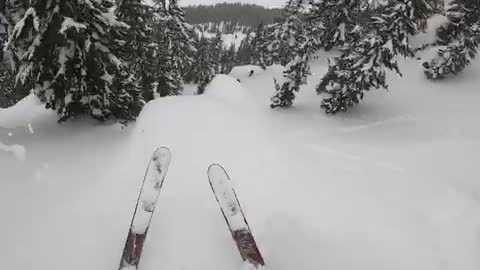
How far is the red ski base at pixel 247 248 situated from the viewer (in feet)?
20.2

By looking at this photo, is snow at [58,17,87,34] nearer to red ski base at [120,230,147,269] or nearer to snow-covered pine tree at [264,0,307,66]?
red ski base at [120,230,147,269]

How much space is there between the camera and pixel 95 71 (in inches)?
484

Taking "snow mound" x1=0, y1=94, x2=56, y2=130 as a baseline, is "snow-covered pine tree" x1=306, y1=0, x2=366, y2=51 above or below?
above

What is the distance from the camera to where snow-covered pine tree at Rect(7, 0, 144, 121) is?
1132 cm

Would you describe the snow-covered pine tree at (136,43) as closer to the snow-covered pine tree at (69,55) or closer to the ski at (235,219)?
the snow-covered pine tree at (69,55)

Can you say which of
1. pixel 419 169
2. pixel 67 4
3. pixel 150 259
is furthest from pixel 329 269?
pixel 67 4

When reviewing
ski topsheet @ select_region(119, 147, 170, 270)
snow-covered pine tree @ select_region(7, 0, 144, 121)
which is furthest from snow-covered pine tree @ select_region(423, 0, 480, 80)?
ski topsheet @ select_region(119, 147, 170, 270)

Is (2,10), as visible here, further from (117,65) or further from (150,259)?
(150,259)

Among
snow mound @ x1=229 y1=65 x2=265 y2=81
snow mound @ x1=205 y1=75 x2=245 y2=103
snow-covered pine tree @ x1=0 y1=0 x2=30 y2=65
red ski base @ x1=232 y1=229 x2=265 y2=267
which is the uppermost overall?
snow-covered pine tree @ x1=0 y1=0 x2=30 y2=65

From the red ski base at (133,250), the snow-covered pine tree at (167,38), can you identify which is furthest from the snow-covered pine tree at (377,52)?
the snow-covered pine tree at (167,38)

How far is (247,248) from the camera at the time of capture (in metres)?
6.25

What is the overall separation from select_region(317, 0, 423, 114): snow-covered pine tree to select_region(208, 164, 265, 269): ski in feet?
32.9

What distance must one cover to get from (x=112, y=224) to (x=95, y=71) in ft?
21.8

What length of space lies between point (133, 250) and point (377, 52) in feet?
42.3
